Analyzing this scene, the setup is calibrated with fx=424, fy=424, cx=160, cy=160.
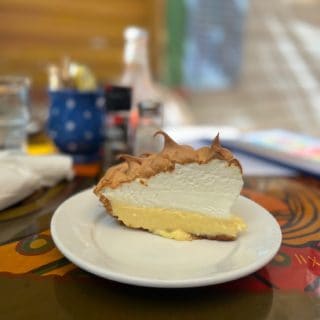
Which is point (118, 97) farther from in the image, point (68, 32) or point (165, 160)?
point (68, 32)

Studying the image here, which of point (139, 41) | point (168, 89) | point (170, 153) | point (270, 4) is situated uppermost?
point (270, 4)

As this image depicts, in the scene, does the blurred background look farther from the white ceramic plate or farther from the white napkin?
the white ceramic plate

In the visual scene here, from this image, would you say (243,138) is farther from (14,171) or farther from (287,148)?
(14,171)

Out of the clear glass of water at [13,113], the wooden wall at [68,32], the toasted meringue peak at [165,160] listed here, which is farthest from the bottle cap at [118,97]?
the wooden wall at [68,32]

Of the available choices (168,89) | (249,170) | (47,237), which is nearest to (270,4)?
(168,89)

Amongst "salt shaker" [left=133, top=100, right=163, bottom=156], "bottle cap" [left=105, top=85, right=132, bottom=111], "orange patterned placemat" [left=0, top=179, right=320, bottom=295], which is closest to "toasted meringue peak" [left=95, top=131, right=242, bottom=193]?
"orange patterned placemat" [left=0, top=179, right=320, bottom=295]

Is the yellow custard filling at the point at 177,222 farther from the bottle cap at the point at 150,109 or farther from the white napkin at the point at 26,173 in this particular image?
the bottle cap at the point at 150,109

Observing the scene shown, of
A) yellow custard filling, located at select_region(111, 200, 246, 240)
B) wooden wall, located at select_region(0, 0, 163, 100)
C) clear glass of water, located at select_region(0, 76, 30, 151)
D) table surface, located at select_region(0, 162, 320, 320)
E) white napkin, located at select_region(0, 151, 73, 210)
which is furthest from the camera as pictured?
wooden wall, located at select_region(0, 0, 163, 100)
